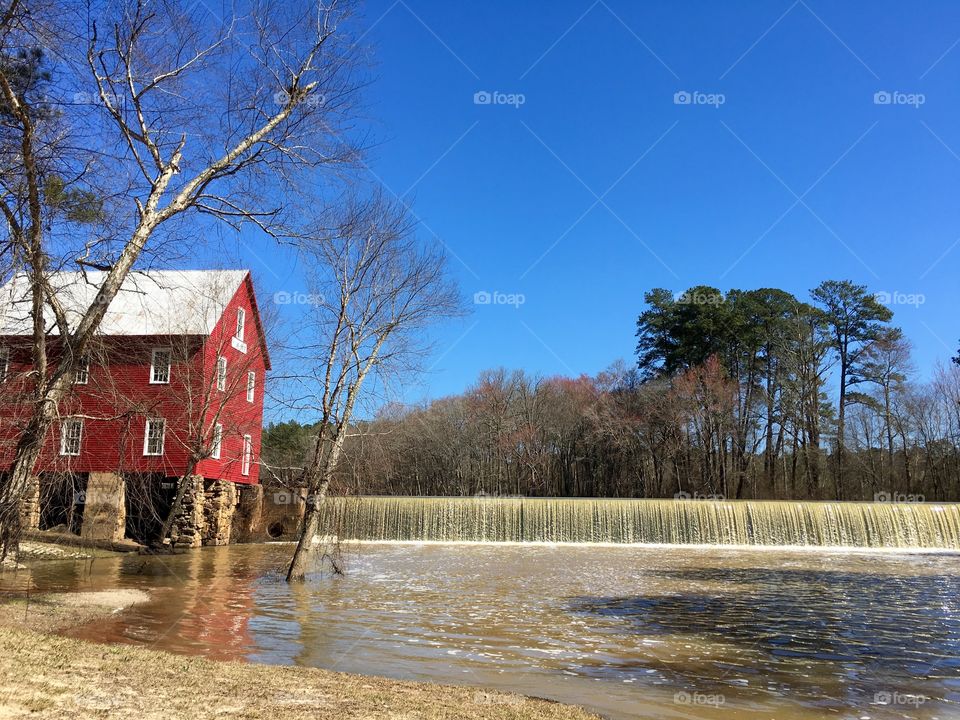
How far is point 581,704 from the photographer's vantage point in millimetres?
6309

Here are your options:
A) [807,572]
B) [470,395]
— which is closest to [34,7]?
[807,572]

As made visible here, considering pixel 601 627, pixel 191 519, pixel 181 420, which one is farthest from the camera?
pixel 191 519

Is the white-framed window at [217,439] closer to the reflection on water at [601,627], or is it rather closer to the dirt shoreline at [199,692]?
the reflection on water at [601,627]

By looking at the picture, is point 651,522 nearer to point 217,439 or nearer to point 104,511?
point 217,439

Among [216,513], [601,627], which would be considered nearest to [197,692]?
[601,627]

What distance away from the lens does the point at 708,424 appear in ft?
141

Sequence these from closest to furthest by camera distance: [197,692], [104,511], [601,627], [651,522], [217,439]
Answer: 1. [197,692]
2. [601,627]
3. [217,439]
4. [104,511]
5. [651,522]

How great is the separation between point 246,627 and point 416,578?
6.64 m

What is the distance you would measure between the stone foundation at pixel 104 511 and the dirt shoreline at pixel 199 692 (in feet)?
58.7

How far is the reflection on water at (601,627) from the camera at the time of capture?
7.10 metres

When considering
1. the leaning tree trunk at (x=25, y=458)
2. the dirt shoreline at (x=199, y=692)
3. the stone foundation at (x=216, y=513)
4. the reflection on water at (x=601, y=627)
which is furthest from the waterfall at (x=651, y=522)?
the dirt shoreline at (x=199, y=692)

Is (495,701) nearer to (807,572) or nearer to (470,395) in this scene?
(807,572)

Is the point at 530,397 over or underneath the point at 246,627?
over

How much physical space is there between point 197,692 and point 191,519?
2012 centimetres
